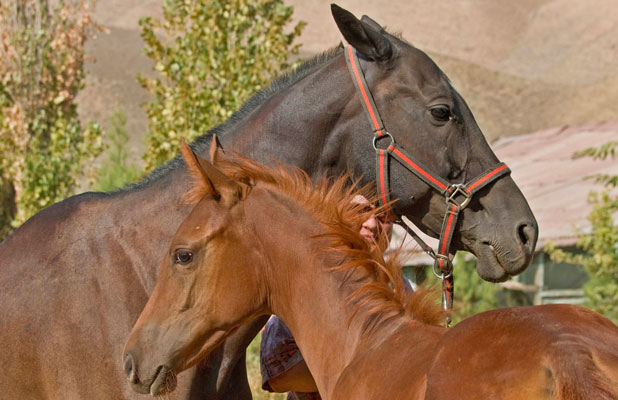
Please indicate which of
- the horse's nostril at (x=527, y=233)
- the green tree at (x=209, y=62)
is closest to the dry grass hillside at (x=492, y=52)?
the green tree at (x=209, y=62)

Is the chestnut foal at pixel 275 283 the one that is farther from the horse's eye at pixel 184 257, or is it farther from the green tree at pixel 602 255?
the green tree at pixel 602 255

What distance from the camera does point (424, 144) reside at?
365 centimetres

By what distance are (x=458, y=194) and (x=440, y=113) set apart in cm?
35

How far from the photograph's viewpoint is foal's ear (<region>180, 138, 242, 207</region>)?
3387 mm

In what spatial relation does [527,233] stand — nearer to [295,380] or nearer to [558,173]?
[295,380]

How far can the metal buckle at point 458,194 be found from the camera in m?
3.59

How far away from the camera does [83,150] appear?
9539 mm

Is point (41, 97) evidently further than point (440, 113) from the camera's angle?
Yes

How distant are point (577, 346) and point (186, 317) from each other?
160 centimetres

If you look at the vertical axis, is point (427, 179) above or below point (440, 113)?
below

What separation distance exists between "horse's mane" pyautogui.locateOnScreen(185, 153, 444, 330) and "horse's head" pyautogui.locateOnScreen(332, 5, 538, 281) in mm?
220

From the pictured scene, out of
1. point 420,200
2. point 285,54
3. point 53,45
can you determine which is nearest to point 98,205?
point 420,200

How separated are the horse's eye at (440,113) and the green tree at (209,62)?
16.1ft

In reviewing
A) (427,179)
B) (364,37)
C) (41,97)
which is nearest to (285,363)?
(427,179)
